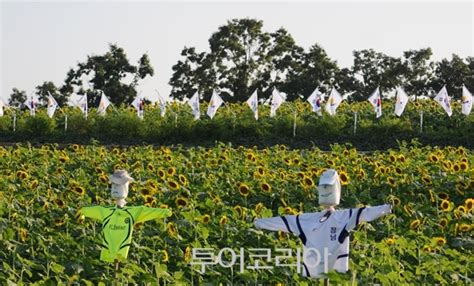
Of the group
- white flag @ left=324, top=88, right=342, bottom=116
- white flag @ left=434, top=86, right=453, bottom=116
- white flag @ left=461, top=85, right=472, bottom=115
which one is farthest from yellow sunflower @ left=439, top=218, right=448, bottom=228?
white flag @ left=324, top=88, right=342, bottom=116

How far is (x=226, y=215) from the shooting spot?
8.86m

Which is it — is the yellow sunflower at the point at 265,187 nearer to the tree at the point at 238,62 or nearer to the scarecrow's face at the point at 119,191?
the scarecrow's face at the point at 119,191

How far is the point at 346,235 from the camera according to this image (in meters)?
6.55

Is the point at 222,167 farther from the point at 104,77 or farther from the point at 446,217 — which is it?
Answer: the point at 104,77

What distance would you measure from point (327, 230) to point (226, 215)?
7.83 ft

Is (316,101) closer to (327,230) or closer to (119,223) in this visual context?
(119,223)

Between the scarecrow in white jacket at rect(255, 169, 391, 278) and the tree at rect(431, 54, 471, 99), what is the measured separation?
32.4 metres

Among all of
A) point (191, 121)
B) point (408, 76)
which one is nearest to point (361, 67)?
point (408, 76)

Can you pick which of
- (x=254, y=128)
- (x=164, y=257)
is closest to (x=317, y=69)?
(x=254, y=128)

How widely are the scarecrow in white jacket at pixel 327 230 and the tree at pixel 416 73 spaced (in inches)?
1283

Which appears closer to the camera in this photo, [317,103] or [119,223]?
[119,223]

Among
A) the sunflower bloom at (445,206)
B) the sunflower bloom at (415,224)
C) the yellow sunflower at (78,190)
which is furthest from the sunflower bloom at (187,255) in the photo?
the sunflower bloom at (445,206)

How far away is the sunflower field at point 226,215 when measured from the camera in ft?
23.3

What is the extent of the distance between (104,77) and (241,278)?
3169 centimetres
